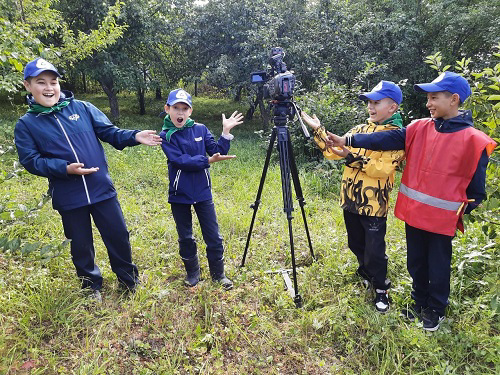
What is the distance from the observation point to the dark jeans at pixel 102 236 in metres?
2.55

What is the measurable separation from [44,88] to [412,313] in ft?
10.6

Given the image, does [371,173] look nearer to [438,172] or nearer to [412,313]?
[438,172]

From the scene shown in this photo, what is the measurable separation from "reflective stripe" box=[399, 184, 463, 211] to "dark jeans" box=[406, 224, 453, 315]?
0.75 feet

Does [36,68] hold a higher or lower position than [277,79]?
higher

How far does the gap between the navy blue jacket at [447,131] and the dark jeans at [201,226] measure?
53.1 inches

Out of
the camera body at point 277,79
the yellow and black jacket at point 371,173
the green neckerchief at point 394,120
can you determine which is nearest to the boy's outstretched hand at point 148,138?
the camera body at point 277,79

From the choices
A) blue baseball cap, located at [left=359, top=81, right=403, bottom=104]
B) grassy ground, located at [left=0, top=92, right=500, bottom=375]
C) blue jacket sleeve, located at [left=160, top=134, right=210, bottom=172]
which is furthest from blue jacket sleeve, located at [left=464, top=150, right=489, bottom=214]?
blue jacket sleeve, located at [left=160, top=134, right=210, bottom=172]

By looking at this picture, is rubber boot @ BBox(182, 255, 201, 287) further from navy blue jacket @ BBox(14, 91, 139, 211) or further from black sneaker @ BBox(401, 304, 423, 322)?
black sneaker @ BBox(401, 304, 423, 322)

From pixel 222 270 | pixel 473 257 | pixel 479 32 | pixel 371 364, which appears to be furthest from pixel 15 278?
pixel 479 32

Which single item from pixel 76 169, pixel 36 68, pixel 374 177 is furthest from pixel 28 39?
pixel 374 177

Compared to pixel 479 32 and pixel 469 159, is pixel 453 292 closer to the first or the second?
pixel 469 159

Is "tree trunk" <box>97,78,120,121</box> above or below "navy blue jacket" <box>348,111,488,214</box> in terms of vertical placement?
above

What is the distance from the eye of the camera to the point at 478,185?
2.13 metres

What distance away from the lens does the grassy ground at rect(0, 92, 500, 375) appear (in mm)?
2199
